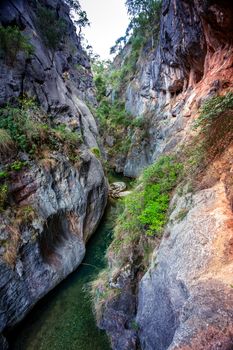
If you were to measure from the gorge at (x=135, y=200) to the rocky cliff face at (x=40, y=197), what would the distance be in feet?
0.12

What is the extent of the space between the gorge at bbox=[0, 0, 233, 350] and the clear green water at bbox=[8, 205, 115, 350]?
0.18 metres

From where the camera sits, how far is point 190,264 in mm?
3160

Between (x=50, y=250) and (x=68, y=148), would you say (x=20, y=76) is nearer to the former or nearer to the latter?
(x=68, y=148)

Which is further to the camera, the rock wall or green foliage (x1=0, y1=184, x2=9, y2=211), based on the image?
green foliage (x1=0, y1=184, x2=9, y2=211)

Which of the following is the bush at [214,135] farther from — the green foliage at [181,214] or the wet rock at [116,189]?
the wet rock at [116,189]

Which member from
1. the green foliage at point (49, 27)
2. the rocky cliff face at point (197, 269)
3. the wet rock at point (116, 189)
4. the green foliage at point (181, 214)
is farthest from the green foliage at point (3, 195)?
the green foliage at point (49, 27)

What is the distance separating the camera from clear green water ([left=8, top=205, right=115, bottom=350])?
5.52 meters

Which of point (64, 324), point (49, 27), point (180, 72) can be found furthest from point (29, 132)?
point (49, 27)

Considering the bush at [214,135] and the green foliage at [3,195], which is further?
the green foliage at [3,195]

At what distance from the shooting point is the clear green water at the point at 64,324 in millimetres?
5516

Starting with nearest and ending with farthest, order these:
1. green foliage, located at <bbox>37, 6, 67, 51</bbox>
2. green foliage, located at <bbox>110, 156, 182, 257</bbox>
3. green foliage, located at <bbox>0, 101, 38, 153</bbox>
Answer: green foliage, located at <bbox>110, 156, 182, 257</bbox>, green foliage, located at <bbox>0, 101, 38, 153</bbox>, green foliage, located at <bbox>37, 6, 67, 51</bbox>

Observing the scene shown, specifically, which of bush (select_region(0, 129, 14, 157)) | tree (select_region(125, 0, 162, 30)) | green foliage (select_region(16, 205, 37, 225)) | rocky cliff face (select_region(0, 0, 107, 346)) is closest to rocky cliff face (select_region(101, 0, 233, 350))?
rocky cliff face (select_region(0, 0, 107, 346))

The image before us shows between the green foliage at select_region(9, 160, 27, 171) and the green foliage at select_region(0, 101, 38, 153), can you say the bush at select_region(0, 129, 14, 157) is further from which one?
the green foliage at select_region(9, 160, 27, 171)

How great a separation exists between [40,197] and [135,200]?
132 inches
